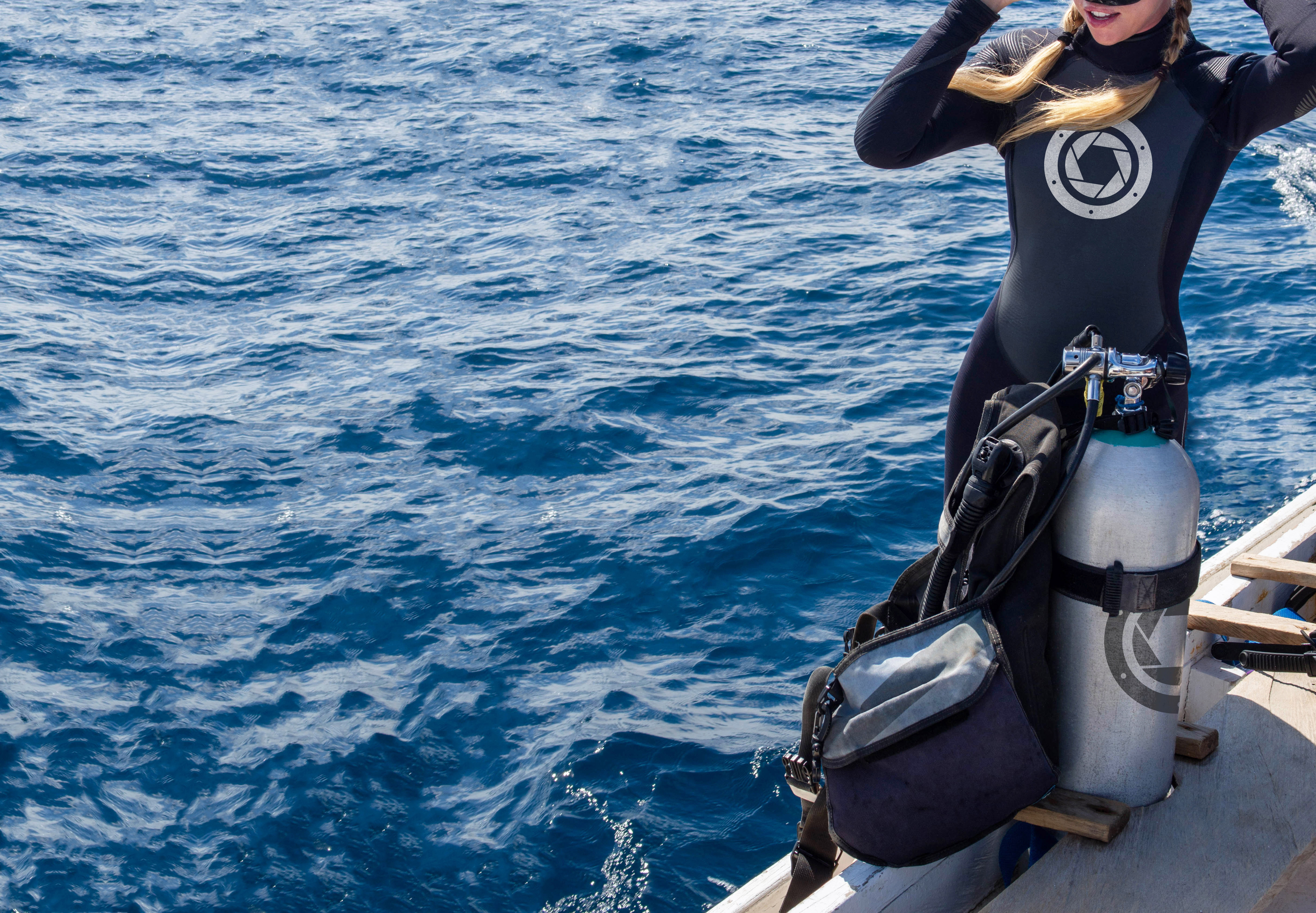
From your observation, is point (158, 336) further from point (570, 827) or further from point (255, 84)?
point (255, 84)

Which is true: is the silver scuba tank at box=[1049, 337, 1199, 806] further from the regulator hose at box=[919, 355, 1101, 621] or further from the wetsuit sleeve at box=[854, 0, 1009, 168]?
the wetsuit sleeve at box=[854, 0, 1009, 168]

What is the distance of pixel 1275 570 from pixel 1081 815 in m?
1.49

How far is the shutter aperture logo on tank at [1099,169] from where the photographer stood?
8.65 ft

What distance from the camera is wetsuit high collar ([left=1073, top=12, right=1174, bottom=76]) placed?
2588 millimetres

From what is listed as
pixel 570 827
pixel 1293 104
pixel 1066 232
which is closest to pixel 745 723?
pixel 570 827

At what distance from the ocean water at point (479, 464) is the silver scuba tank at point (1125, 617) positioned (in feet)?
2.22

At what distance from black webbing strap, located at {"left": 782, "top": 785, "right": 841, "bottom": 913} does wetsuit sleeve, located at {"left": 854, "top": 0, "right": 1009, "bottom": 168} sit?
4.89 ft

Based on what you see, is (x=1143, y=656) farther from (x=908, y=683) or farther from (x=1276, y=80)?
(x=1276, y=80)

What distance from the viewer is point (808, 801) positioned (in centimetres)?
283

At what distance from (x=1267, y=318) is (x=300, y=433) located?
270 inches

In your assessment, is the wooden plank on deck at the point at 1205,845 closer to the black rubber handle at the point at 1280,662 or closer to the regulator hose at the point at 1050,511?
the black rubber handle at the point at 1280,662

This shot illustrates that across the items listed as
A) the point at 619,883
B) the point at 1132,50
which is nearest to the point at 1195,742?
the point at 1132,50

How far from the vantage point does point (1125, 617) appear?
2.21 metres

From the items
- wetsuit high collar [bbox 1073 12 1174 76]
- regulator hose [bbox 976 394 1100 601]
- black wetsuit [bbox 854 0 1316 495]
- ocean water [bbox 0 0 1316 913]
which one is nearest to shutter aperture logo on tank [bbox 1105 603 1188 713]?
regulator hose [bbox 976 394 1100 601]
